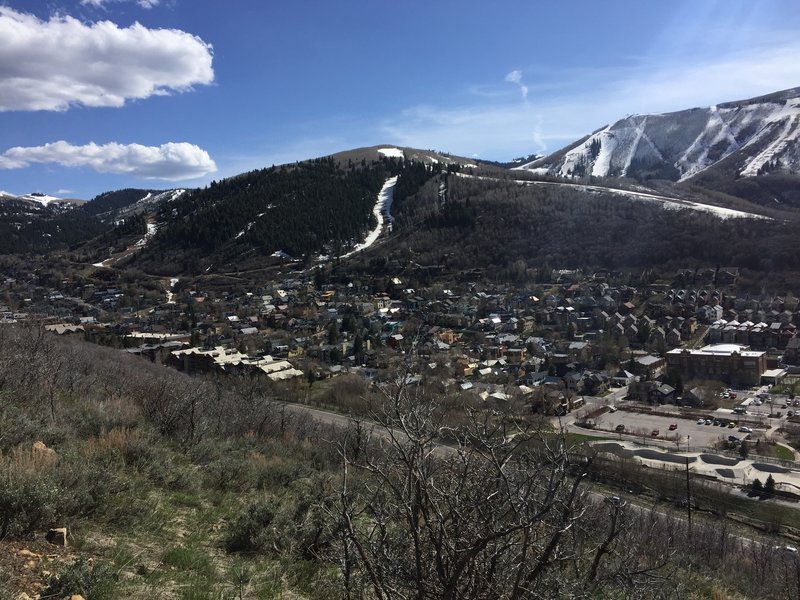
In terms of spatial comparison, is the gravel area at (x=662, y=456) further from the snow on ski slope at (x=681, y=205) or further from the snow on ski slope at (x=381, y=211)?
the snow on ski slope at (x=381, y=211)

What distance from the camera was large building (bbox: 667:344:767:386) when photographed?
29.3 m

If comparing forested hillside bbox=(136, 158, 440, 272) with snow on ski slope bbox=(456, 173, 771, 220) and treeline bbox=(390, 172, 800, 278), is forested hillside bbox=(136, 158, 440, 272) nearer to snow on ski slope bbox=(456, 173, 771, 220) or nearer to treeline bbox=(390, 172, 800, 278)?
treeline bbox=(390, 172, 800, 278)

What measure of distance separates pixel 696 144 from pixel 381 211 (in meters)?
96.2

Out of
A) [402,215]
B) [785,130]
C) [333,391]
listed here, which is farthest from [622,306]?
[785,130]

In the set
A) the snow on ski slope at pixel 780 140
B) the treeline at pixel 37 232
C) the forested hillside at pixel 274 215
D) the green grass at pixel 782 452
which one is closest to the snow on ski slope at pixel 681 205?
the forested hillside at pixel 274 215

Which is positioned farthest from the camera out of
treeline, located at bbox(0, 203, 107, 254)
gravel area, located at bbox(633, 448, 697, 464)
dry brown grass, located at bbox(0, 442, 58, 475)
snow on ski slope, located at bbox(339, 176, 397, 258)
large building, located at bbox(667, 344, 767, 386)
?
treeline, located at bbox(0, 203, 107, 254)

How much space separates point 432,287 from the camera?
5659 cm

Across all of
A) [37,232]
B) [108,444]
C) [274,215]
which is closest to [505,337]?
[108,444]

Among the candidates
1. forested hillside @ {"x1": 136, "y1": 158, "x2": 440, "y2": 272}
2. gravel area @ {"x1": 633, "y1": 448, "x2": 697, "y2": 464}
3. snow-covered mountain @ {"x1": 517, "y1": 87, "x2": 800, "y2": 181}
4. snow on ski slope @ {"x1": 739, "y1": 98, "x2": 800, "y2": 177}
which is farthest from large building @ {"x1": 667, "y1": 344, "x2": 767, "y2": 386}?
snow-covered mountain @ {"x1": 517, "y1": 87, "x2": 800, "y2": 181}

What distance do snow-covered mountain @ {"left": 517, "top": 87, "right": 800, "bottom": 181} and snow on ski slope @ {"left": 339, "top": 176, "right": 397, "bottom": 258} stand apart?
49190 mm

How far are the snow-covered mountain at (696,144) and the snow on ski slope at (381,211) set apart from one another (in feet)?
161

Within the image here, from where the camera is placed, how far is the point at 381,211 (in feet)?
324

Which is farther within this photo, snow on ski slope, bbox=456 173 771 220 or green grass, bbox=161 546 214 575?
snow on ski slope, bbox=456 173 771 220

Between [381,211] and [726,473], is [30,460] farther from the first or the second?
[381,211]
